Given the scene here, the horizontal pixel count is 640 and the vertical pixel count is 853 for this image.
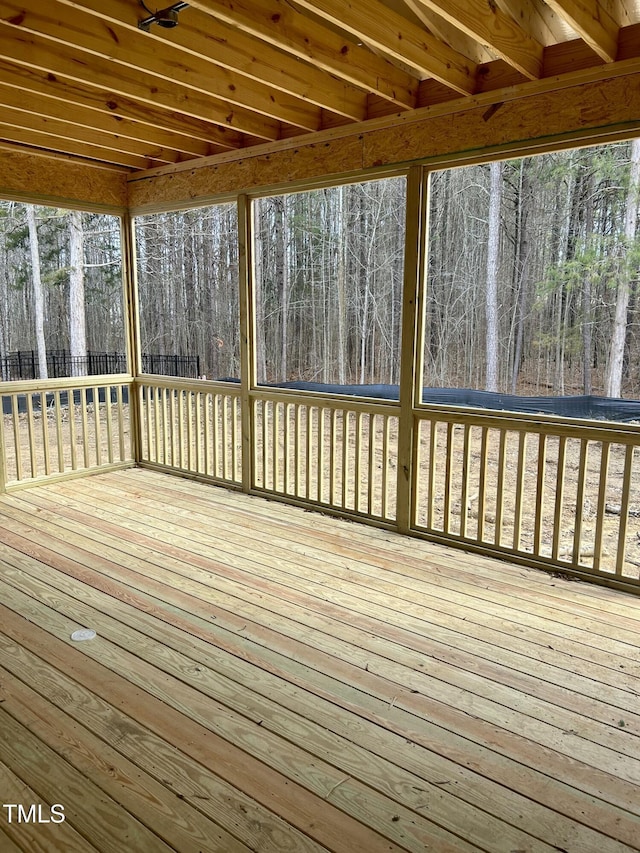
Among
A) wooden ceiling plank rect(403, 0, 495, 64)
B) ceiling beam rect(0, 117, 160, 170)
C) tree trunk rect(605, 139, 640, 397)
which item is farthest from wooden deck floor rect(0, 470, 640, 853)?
tree trunk rect(605, 139, 640, 397)

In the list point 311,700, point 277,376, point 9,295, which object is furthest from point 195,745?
point 9,295

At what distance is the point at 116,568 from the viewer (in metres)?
3.33

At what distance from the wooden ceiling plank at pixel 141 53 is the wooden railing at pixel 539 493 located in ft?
7.16

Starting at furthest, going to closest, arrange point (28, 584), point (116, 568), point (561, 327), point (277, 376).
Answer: point (277, 376)
point (561, 327)
point (116, 568)
point (28, 584)

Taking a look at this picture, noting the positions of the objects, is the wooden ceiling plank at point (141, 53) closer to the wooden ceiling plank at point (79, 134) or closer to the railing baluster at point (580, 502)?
the wooden ceiling plank at point (79, 134)

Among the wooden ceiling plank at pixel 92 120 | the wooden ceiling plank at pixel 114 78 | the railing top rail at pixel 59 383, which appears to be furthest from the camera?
the railing top rail at pixel 59 383

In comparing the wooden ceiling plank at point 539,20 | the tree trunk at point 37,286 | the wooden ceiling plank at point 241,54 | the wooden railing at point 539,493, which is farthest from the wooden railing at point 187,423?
the tree trunk at point 37,286

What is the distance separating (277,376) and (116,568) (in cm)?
649

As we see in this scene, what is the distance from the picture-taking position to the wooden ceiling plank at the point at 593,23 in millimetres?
2281

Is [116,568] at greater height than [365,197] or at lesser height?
lesser

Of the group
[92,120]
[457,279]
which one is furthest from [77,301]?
[92,120]

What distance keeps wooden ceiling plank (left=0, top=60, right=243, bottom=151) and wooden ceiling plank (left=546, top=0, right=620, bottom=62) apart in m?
2.56

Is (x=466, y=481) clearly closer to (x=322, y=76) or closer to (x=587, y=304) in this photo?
(x=322, y=76)

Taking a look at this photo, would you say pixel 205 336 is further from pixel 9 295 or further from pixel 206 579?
pixel 206 579
